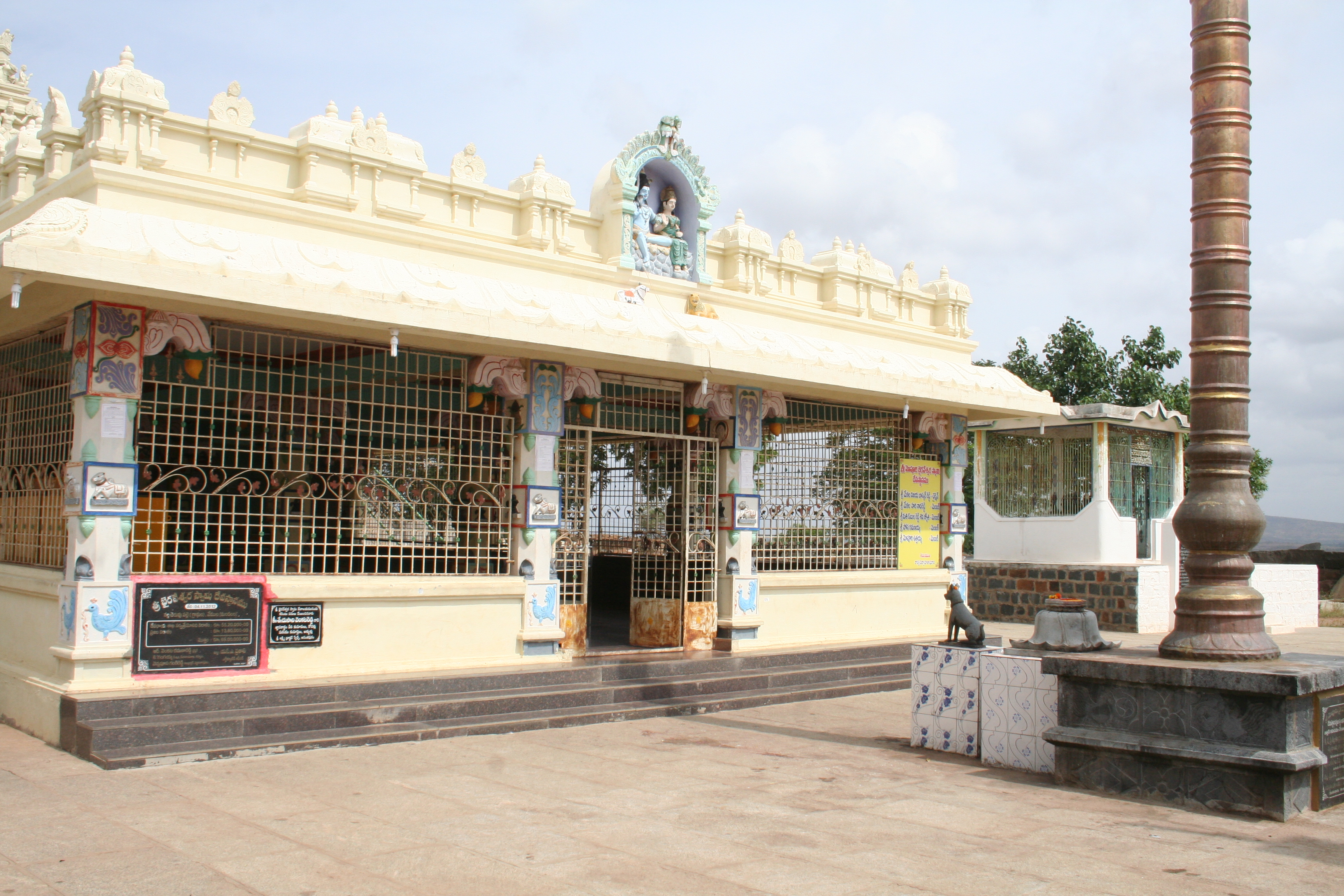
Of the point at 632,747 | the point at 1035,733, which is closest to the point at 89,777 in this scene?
the point at 632,747

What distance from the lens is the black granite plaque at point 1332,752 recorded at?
6527mm

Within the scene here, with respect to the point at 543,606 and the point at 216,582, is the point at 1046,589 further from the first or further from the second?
the point at 216,582

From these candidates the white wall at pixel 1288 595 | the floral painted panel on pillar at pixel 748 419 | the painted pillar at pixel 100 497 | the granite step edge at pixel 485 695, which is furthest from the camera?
the white wall at pixel 1288 595

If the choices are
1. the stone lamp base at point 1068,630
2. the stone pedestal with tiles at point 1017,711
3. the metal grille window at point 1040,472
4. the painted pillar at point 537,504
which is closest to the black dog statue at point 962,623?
the stone pedestal with tiles at point 1017,711

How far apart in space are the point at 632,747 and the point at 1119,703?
11.0 feet

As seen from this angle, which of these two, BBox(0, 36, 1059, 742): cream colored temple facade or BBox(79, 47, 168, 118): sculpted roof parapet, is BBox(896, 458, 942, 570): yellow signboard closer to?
BBox(0, 36, 1059, 742): cream colored temple facade

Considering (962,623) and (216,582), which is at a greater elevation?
(216,582)

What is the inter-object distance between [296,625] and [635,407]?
4.08 m

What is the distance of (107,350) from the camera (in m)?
7.77

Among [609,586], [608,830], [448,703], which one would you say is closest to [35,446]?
[448,703]

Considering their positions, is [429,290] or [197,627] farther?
[429,290]

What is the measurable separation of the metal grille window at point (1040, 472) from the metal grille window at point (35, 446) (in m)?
14.4

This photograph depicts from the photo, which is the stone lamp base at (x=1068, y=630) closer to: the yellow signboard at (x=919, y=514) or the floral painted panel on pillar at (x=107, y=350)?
the yellow signboard at (x=919, y=514)

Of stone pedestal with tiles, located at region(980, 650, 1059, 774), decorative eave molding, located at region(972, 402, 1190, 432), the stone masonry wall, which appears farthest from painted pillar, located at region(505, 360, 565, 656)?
decorative eave molding, located at region(972, 402, 1190, 432)
